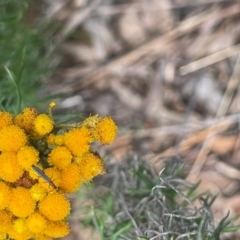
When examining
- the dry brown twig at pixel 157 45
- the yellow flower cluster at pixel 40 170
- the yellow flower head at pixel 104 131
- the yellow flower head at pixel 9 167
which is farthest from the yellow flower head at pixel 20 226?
the dry brown twig at pixel 157 45

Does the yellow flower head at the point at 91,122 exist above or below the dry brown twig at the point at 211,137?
above

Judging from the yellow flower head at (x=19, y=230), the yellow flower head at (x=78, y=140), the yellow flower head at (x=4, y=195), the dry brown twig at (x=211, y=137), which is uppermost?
the yellow flower head at (x=78, y=140)

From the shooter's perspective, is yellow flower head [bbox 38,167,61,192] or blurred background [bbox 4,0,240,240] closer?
yellow flower head [bbox 38,167,61,192]

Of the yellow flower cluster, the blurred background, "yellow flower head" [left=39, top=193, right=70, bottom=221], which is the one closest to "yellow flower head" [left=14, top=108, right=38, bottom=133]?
the yellow flower cluster

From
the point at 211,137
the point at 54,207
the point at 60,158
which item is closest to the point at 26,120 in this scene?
the point at 60,158

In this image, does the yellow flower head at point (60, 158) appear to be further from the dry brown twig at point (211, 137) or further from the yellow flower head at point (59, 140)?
the dry brown twig at point (211, 137)

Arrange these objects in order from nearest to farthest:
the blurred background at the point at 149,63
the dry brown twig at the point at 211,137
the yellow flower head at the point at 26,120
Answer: the yellow flower head at the point at 26,120, the dry brown twig at the point at 211,137, the blurred background at the point at 149,63

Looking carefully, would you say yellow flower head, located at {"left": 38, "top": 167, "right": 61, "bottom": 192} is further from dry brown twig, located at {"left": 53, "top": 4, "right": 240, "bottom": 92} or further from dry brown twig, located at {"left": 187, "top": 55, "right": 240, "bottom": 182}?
dry brown twig, located at {"left": 53, "top": 4, "right": 240, "bottom": 92}
